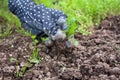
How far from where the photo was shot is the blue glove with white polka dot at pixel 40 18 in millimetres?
3871

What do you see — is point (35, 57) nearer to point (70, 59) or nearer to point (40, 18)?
point (70, 59)

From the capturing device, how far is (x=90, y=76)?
335 centimetres

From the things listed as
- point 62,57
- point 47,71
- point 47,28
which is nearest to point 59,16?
point 47,28

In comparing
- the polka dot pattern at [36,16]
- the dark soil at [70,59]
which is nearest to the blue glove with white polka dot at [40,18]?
the polka dot pattern at [36,16]

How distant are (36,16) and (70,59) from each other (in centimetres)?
74

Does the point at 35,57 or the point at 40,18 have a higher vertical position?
the point at 40,18

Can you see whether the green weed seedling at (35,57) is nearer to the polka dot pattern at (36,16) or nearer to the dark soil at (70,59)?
the dark soil at (70,59)

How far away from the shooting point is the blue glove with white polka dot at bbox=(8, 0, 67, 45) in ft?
12.7

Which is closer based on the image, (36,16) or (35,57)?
(35,57)

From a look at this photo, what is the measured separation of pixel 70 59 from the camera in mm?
3670

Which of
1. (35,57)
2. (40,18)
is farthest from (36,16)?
(35,57)

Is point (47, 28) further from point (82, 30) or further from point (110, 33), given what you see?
point (110, 33)

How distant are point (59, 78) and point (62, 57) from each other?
37 centimetres

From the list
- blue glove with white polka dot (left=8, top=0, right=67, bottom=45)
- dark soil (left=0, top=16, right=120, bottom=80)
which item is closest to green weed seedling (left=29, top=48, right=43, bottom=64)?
dark soil (left=0, top=16, right=120, bottom=80)
